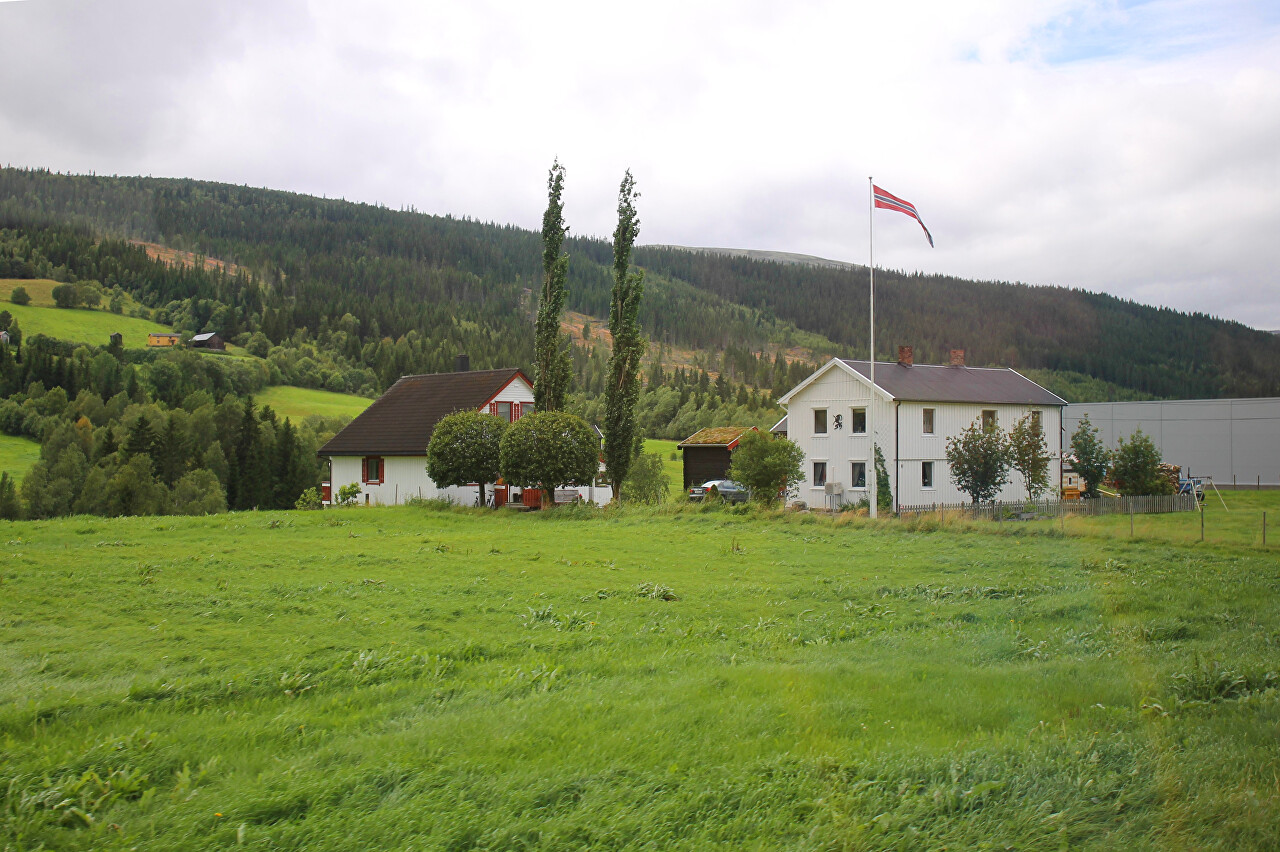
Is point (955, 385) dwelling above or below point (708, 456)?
above

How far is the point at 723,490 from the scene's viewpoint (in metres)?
48.7

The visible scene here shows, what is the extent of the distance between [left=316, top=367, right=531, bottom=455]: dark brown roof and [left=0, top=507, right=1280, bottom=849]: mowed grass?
2914cm

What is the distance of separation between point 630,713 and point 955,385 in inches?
1649

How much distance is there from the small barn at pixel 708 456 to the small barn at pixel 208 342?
331 feet

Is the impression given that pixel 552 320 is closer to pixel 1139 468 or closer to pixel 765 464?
pixel 765 464

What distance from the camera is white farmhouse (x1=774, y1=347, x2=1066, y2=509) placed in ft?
137

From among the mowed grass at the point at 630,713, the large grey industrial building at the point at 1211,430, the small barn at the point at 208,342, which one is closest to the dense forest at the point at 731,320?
the large grey industrial building at the point at 1211,430

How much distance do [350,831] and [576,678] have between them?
10.6 feet

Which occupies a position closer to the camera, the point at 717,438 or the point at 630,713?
the point at 630,713

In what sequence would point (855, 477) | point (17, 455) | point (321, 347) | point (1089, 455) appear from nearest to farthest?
1. point (1089, 455)
2. point (855, 477)
3. point (17, 455)
4. point (321, 347)

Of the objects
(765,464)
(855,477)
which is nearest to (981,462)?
(855,477)

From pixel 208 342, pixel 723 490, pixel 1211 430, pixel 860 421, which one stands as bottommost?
pixel 723 490

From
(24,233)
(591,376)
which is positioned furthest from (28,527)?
(24,233)

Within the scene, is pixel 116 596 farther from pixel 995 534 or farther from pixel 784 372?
pixel 784 372
